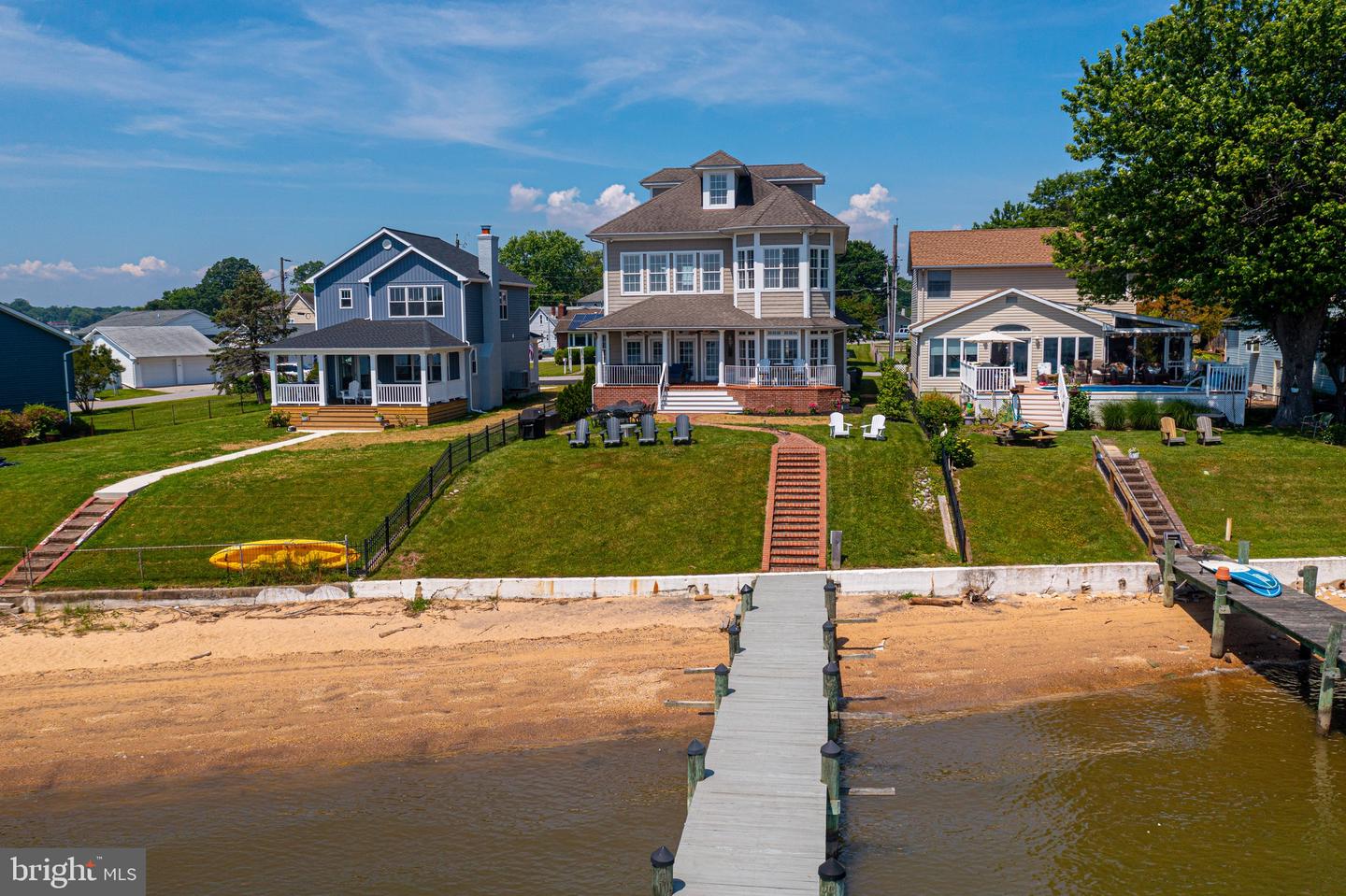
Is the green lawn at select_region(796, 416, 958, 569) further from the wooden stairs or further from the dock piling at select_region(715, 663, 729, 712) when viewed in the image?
the dock piling at select_region(715, 663, 729, 712)

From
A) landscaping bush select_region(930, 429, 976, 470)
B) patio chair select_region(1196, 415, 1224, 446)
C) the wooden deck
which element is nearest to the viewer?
the wooden deck

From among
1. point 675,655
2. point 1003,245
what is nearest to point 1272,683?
point 675,655


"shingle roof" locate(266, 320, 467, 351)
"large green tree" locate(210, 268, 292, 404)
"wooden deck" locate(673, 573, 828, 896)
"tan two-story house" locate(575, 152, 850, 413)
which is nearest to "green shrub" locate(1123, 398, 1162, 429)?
"tan two-story house" locate(575, 152, 850, 413)

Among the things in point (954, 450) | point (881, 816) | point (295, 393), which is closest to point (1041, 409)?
point (954, 450)

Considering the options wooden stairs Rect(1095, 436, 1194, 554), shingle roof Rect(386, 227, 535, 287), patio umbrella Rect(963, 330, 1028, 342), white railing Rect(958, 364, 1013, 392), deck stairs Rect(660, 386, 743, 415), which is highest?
shingle roof Rect(386, 227, 535, 287)

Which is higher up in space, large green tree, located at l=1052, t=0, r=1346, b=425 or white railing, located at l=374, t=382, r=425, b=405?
large green tree, located at l=1052, t=0, r=1346, b=425

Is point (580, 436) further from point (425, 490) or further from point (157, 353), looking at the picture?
point (157, 353)

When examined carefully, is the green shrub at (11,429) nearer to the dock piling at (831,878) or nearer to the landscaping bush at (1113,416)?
the dock piling at (831,878)
